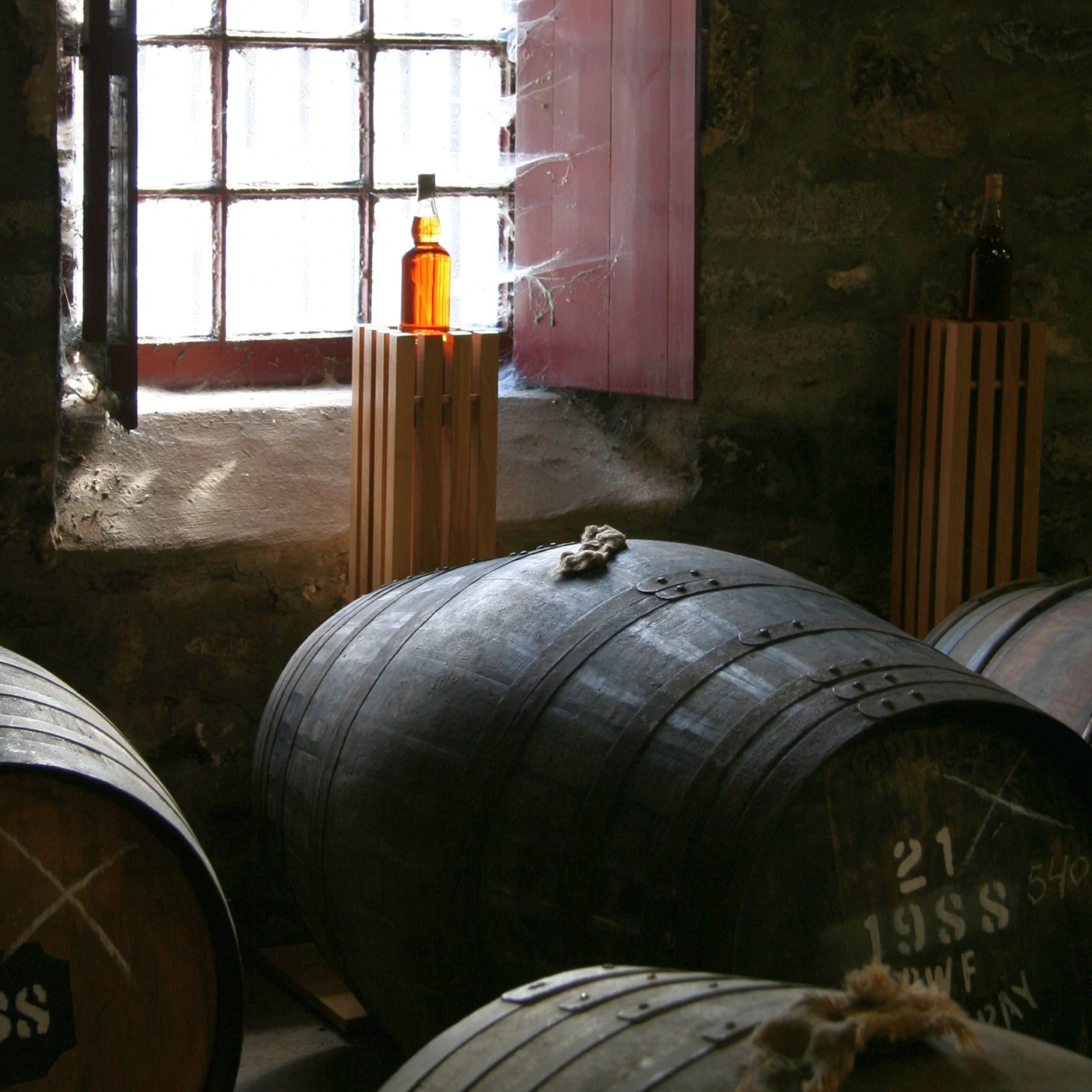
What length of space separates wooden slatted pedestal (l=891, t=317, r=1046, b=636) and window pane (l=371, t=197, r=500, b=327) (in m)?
1.03

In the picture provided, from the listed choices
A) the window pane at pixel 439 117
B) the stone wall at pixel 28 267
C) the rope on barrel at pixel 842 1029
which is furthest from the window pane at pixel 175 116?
the rope on barrel at pixel 842 1029

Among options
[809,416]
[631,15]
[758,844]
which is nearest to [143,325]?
[631,15]

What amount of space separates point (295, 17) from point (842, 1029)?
9.09 ft

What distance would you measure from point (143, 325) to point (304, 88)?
615 millimetres

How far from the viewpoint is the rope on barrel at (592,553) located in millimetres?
2084

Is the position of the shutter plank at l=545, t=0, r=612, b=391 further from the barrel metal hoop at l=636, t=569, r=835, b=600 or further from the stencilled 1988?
the stencilled 1988

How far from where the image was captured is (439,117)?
3445mm

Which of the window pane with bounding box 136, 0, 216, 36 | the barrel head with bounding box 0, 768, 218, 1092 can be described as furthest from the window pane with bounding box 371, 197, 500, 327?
the barrel head with bounding box 0, 768, 218, 1092

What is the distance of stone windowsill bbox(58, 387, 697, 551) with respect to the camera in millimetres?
2879

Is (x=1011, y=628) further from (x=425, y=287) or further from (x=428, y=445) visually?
(x=425, y=287)

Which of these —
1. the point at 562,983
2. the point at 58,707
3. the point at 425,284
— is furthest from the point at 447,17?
the point at 562,983

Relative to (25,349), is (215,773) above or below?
below

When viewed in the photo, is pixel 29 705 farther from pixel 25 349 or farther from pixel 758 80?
pixel 758 80

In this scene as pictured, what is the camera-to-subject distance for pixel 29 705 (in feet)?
6.00
